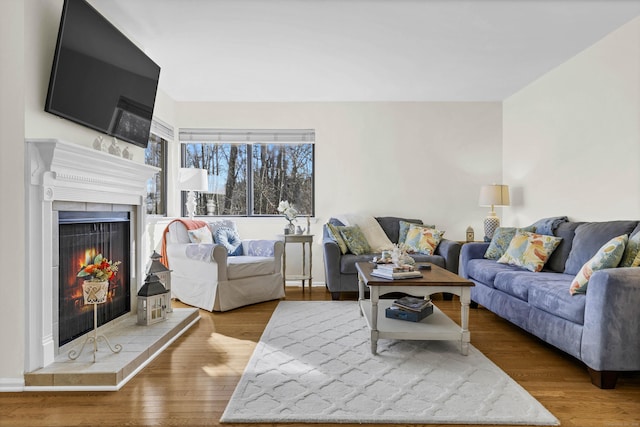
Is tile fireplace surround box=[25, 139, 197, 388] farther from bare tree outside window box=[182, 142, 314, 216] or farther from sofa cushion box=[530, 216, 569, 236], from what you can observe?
sofa cushion box=[530, 216, 569, 236]

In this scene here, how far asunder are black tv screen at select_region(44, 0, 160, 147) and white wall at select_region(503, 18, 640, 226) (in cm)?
379

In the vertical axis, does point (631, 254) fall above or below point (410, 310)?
above

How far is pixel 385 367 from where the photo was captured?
2.34m

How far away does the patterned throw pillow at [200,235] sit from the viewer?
12.9 ft

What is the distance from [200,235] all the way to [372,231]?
79.5 inches

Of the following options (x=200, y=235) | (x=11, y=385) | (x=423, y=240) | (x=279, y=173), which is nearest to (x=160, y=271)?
(x=200, y=235)

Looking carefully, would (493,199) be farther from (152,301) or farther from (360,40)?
(152,301)

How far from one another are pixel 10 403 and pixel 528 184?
16.0ft

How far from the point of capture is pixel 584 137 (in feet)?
11.5

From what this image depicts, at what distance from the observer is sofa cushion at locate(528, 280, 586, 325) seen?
2.24m

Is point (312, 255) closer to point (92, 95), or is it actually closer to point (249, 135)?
point (249, 135)

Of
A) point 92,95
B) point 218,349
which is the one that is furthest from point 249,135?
point 218,349

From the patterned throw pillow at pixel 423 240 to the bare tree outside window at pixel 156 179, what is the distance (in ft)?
10.00

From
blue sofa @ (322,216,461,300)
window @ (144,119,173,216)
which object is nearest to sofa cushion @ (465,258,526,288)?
blue sofa @ (322,216,461,300)
